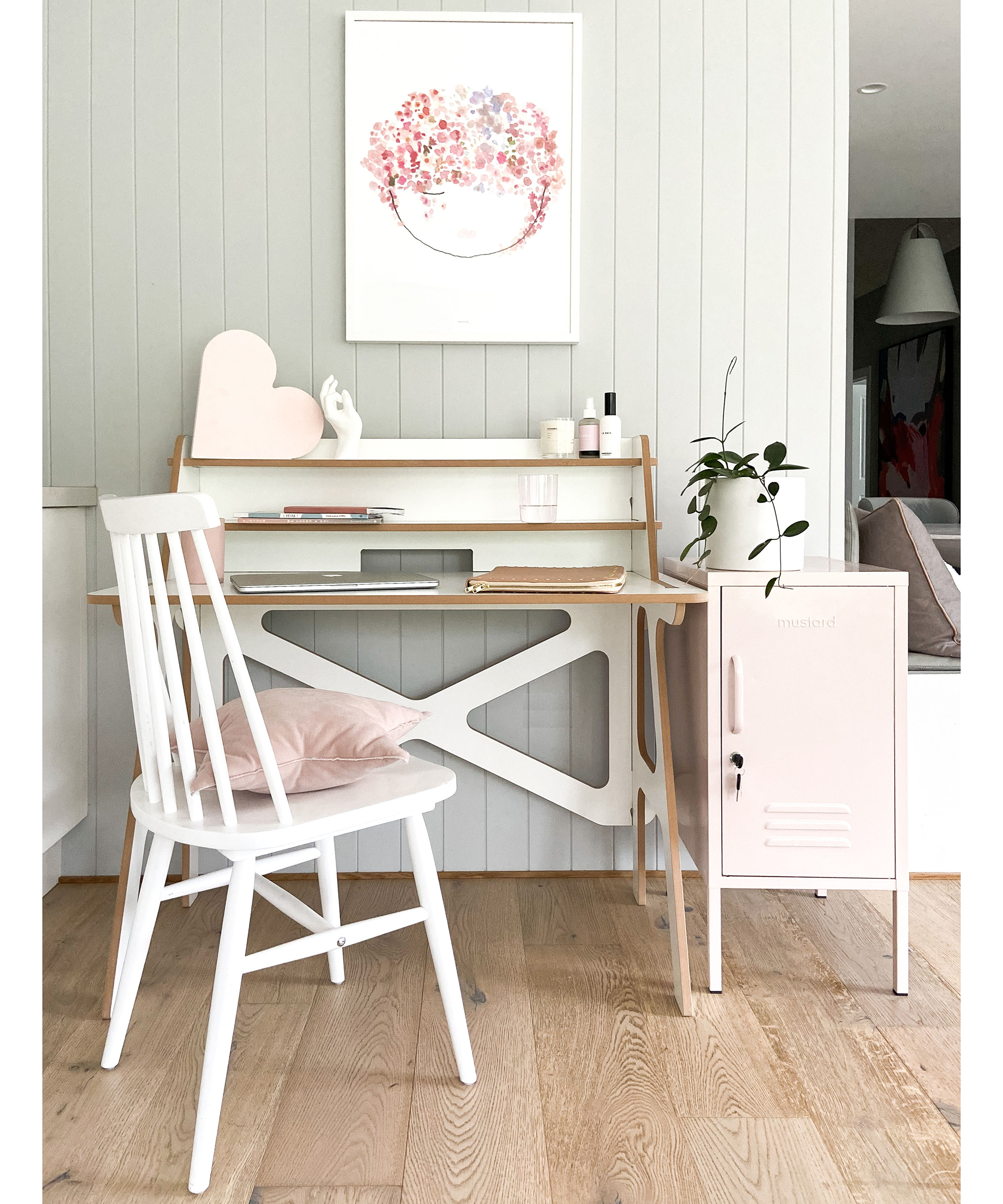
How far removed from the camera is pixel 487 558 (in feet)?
7.75

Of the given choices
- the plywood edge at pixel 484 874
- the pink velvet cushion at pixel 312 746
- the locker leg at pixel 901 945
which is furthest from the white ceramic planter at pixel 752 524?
the plywood edge at pixel 484 874

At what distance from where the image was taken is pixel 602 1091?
152 centimetres

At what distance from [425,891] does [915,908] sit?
1.35m

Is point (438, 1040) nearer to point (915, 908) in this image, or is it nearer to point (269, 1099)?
point (269, 1099)

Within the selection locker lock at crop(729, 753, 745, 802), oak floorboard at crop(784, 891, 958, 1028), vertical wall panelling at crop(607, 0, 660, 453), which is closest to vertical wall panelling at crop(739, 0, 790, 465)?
vertical wall panelling at crop(607, 0, 660, 453)

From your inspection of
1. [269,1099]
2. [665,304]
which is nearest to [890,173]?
[665,304]

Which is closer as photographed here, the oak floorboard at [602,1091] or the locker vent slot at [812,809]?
the oak floorboard at [602,1091]

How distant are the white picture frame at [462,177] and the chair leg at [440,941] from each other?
1.31 m

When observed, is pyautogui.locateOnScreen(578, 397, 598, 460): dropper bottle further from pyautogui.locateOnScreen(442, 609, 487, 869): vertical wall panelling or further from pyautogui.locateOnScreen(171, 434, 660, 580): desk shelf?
pyautogui.locateOnScreen(442, 609, 487, 869): vertical wall panelling

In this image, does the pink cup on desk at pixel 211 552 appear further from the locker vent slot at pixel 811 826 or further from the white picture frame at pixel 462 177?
the locker vent slot at pixel 811 826

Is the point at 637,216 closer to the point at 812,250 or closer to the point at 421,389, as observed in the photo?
the point at 812,250

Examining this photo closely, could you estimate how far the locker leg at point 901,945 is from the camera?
1824 millimetres

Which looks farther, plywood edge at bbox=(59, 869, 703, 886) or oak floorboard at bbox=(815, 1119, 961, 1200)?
plywood edge at bbox=(59, 869, 703, 886)

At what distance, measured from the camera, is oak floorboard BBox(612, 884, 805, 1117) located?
58.9 inches
